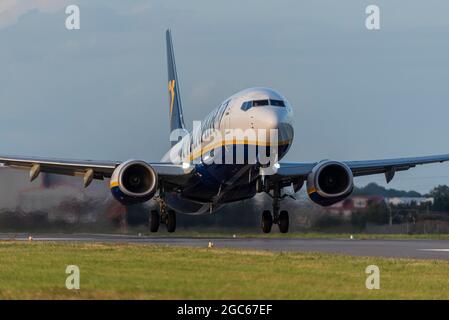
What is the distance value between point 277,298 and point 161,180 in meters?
Result: 26.4

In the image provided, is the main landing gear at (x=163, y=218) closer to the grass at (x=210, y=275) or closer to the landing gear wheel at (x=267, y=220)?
the landing gear wheel at (x=267, y=220)

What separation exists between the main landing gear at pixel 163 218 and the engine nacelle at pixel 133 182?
3.77m

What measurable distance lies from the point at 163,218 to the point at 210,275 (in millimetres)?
25393

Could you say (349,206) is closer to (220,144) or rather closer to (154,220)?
(154,220)

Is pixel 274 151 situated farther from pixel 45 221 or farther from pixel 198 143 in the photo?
pixel 45 221

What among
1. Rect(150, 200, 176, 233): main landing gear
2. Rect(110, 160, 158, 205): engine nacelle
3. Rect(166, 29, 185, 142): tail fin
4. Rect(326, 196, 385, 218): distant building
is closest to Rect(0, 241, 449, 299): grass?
Rect(110, 160, 158, 205): engine nacelle

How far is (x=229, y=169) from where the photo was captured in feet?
124

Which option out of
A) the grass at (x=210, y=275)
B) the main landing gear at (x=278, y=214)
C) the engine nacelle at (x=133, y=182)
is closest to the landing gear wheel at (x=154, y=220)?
the engine nacelle at (x=133, y=182)

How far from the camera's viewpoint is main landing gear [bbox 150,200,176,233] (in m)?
45.2

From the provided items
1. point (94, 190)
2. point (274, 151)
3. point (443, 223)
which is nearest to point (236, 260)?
point (274, 151)

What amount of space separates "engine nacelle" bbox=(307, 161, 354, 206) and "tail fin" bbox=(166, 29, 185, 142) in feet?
55.6

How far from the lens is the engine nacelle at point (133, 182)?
131 feet

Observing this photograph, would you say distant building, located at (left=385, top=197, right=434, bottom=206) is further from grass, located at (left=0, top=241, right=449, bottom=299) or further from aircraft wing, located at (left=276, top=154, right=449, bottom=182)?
grass, located at (left=0, top=241, right=449, bottom=299)

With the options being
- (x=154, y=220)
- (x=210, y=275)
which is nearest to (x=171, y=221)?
(x=154, y=220)
